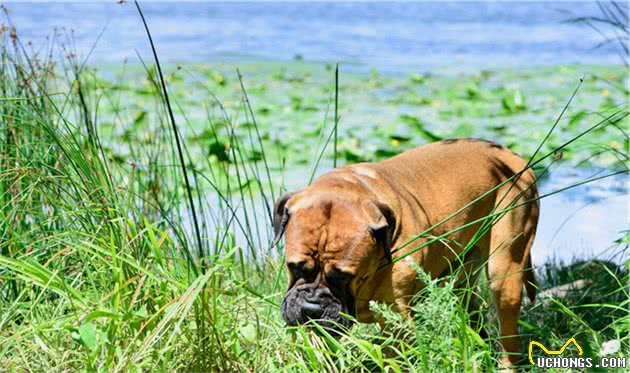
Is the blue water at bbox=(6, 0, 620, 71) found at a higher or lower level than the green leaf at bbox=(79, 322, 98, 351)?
lower

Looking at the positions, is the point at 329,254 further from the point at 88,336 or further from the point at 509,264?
the point at 509,264

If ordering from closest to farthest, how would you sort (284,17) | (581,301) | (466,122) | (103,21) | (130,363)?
(130,363) < (581,301) < (466,122) < (103,21) < (284,17)

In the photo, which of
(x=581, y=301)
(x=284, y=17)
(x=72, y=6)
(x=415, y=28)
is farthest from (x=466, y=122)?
(x=72, y=6)

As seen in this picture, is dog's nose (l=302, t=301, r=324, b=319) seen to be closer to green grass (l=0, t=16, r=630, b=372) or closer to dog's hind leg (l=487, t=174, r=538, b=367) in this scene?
green grass (l=0, t=16, r=630, b=372)

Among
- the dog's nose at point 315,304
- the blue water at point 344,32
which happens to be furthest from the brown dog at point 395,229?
the blue water at point 344,32

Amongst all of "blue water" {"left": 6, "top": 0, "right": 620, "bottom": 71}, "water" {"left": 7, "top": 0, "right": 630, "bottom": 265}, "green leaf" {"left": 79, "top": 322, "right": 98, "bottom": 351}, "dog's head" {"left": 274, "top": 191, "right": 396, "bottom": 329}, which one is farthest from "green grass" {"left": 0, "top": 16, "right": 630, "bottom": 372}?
"blue water" {"left": 6, "top": 0, "right": 620, "bottom": 71}

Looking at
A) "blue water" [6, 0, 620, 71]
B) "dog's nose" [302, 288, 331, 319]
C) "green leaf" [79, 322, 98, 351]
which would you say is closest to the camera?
"green leaf" [79, 322, 98, 351]

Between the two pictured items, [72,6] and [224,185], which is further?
[72,6]

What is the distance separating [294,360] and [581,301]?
83.7 inches

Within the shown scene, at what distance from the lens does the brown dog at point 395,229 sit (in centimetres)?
363

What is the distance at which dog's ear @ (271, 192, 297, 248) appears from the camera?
382 cm

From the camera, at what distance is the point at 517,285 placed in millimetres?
4543

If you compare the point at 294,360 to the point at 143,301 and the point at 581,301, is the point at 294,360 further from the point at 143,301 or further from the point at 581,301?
the point at 581,301

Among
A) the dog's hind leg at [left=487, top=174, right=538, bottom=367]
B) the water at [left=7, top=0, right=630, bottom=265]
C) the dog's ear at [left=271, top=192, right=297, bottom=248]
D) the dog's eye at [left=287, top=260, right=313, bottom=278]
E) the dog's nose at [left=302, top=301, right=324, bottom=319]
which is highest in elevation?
the dog's ear at [left=271, top=192, right=297, bottom=248]
